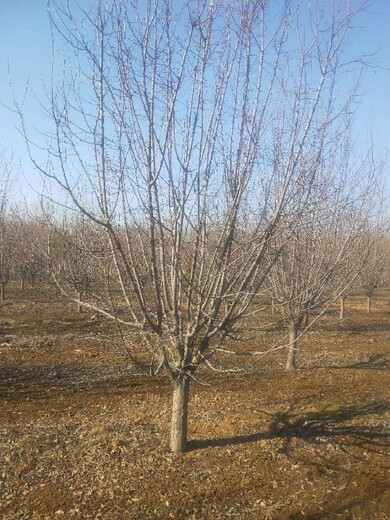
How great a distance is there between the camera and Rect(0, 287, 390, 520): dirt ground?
3469mm

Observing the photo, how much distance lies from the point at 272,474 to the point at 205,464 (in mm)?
594

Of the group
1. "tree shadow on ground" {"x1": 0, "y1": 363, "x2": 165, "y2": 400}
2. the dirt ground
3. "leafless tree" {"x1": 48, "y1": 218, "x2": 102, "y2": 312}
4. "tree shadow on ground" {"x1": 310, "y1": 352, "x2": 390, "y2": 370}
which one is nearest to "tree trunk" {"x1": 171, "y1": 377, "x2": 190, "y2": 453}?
the dirt ground

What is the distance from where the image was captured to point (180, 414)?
4.14 meters

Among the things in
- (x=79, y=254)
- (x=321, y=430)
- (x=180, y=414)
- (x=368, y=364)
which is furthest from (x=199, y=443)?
(x=79, y=254)

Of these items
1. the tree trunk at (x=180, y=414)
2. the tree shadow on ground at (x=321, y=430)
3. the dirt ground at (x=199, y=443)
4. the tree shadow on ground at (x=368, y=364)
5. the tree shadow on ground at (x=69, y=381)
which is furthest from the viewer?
the tree shadow on ground at (x=368, y=364)

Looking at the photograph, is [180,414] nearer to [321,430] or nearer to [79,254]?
[321,430]

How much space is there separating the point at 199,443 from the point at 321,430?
141 centimetres

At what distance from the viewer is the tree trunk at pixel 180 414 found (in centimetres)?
404

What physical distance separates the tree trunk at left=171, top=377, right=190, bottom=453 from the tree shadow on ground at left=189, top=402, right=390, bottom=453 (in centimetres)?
18

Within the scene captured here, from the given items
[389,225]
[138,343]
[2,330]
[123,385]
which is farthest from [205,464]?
[2,330]

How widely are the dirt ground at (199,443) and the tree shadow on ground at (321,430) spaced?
2 centimetres

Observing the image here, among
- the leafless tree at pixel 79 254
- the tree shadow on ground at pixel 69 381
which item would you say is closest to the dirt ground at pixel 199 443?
the tree shadow on ground at pixel 69 381

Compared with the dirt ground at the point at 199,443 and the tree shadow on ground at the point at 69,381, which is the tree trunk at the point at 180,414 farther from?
the tree shadow on ground at the point at 69,381

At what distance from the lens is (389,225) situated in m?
9.36
